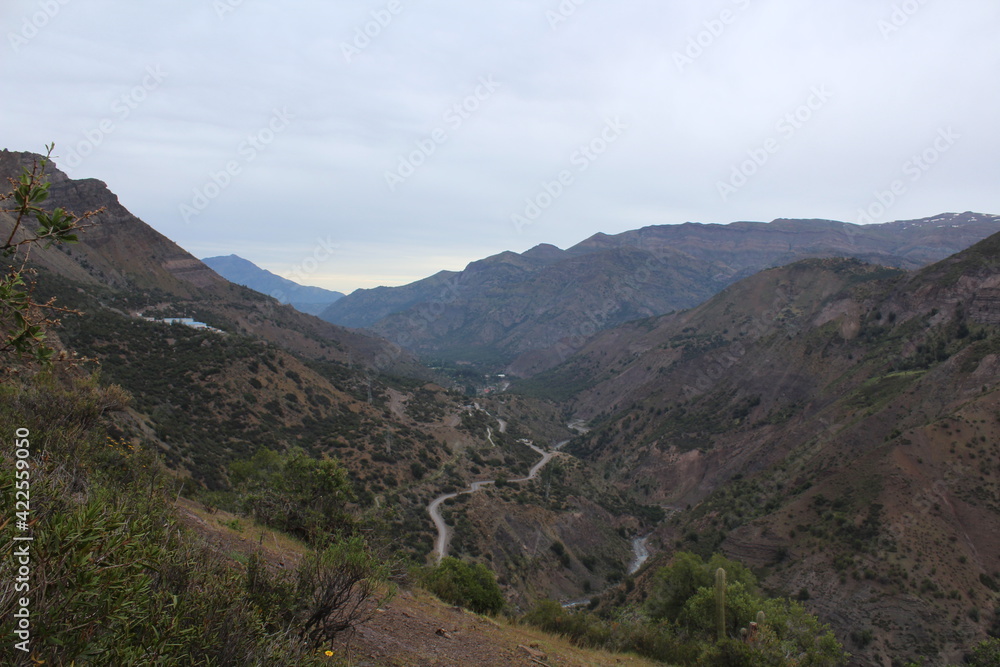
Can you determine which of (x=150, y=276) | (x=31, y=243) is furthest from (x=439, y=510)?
(x=150, y=276)

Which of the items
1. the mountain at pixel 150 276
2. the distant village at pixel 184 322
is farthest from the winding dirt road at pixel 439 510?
the mountain at pixel 150 276

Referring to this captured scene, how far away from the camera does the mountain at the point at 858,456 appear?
28641 mm

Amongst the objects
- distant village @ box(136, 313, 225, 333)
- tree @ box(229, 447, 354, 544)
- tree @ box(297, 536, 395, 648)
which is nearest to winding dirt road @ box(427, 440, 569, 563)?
tree @ box(229, 447, 354, 544)

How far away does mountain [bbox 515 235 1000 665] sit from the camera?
2864 cm

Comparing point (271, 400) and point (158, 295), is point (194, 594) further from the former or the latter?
point (158, 295)

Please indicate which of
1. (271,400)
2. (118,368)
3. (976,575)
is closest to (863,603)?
(976,575)

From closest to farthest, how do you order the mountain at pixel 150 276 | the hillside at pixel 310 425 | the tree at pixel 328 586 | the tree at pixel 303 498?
the tree at pixel 328 586, the tree at pixel 303 498, the hillside at pixel 310 425, the mountain at pixel 150 276

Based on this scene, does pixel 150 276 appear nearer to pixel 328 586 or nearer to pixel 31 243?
pixel 328 586

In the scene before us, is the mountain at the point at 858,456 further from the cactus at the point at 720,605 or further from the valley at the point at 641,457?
the cactus at the point at 720,605

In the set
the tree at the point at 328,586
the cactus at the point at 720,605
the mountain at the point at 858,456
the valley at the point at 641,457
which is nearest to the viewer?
the tree at the point at 328,586

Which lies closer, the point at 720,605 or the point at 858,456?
the point at 720,605

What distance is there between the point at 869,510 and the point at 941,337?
30632mm

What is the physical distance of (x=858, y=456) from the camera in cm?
4012

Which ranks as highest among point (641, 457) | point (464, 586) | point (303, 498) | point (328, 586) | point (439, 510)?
point (328, 586)
